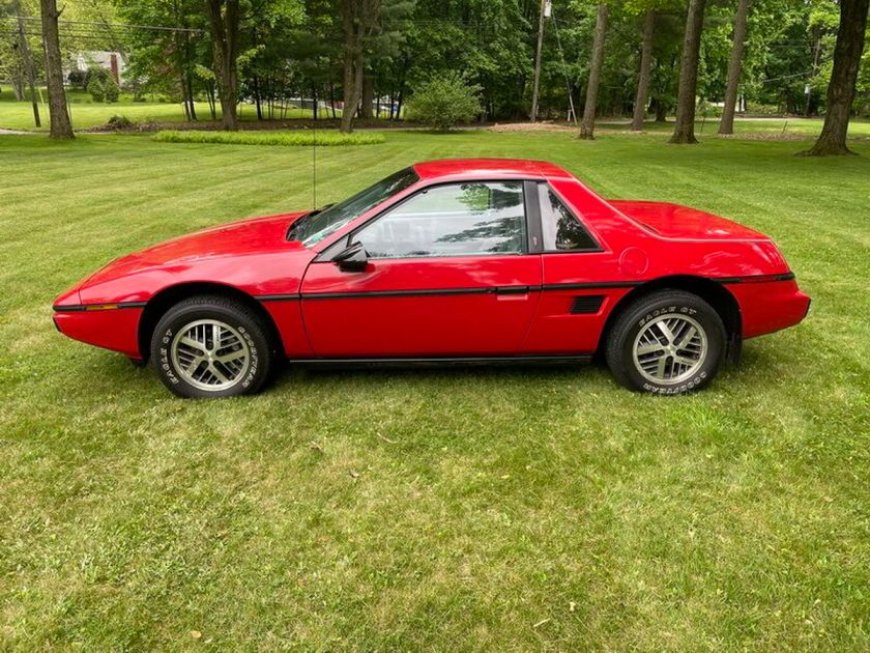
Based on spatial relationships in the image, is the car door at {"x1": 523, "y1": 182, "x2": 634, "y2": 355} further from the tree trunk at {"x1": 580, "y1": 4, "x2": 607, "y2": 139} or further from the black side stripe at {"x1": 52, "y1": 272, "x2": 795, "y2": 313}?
the tree trunk at {"x1": 580, "y1": 4, "x2": 607, "y2": 139}

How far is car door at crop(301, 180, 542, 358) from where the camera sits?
370 cm

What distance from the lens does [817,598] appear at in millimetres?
2402

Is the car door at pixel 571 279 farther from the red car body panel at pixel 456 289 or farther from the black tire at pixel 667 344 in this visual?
the black tire at pixel 667 344

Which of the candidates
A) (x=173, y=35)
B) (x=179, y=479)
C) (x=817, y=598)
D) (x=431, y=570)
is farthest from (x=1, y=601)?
(x=173, y=35)

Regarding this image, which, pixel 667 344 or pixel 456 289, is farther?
pixel 667 344

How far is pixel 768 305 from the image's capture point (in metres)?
3.88

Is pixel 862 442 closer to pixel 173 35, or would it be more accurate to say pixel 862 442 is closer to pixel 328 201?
pixel 328 201

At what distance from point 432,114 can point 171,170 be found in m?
23.2

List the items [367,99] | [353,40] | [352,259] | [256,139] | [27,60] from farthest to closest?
[367,99], [27,60], [353,40], [256,139], [352,259]

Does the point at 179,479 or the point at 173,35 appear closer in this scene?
the point at 179,479

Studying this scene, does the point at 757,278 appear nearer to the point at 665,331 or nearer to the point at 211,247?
the point at 665,331

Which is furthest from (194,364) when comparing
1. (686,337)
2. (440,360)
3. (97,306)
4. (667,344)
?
(686,337)

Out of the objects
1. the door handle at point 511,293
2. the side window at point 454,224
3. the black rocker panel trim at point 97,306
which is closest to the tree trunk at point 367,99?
the side window at point 454,224

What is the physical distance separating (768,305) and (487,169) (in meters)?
1.88
